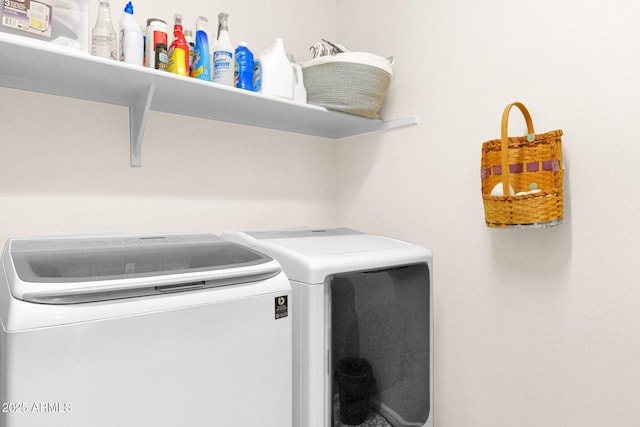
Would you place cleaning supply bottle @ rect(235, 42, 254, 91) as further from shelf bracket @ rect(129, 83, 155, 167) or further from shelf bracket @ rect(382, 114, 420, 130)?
shelf bracket @ rect(382, 114, 420, 130)

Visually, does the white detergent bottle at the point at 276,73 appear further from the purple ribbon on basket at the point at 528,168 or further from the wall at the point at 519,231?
the purple ribbon on basket at the point at 528,168

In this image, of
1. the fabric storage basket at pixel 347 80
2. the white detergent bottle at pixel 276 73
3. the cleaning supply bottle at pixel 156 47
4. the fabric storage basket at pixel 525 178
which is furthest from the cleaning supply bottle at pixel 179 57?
the fabric storage basket at pixel 525 178

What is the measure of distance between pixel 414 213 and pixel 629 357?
0.97 meters

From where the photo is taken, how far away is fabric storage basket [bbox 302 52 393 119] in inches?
68.2

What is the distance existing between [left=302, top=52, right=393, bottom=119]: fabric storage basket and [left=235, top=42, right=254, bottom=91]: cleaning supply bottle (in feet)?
0.97

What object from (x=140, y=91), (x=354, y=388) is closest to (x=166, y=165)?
(x=140, y=91)

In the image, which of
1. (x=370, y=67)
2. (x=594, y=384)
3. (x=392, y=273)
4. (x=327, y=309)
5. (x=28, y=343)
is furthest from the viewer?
(x=370, y=67)

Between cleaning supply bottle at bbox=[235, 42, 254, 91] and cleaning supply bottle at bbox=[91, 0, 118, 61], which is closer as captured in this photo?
cleaning supply bottle at bbox=[91, 0, 118, 61]

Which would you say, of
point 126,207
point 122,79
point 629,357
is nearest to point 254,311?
point 126,207

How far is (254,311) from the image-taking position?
1091mm

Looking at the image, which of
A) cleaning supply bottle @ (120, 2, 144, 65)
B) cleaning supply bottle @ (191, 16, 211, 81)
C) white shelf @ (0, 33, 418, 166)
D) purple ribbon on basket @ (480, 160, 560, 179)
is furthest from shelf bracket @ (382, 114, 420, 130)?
cleaning supply bottle @ (120, 2, 144, 65)

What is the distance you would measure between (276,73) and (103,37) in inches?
26.1

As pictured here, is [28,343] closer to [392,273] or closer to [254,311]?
[254,311]

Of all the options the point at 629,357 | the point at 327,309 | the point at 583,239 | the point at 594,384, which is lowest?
the point at 594,384
